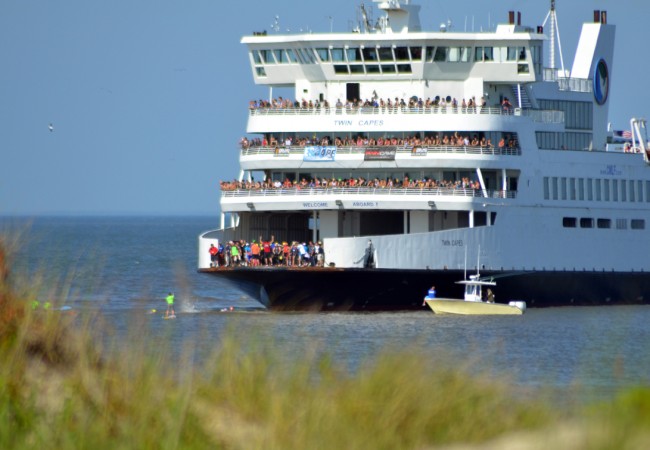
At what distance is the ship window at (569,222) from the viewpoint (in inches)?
1629

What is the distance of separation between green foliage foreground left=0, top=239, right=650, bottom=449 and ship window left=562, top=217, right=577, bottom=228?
1109 inches

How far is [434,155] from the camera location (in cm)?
3681

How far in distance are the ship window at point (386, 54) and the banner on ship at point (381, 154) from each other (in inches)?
120

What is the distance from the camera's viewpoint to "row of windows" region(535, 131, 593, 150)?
40750 millimetres

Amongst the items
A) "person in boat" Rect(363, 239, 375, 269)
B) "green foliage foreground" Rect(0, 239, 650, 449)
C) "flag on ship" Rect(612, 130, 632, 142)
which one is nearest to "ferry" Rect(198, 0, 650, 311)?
"person in boat" Rect(363, 239, 375, 269)

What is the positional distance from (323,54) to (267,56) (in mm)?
1738

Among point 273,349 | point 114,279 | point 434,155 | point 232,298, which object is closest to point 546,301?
point 434,155

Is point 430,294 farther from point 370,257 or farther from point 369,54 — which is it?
point 369,54

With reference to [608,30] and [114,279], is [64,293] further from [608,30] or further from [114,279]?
[114,279]

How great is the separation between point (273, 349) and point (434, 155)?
2331 cm

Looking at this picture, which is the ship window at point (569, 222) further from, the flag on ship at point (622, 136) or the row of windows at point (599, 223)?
the flag on ship at point (622, 136)

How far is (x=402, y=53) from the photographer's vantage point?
3900cm

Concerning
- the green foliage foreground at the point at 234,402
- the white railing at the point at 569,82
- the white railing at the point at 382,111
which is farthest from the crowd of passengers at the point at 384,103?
the green foliage foreground at the point at 234,402

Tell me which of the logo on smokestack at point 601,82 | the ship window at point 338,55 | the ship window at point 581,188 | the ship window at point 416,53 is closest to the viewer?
the ship window at point 416,53
